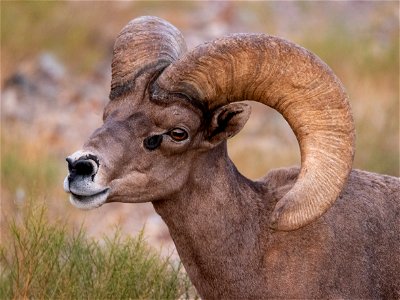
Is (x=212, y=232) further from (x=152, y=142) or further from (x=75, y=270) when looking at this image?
(x=75, y=270)

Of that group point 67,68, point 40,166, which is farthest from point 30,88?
point 40,166

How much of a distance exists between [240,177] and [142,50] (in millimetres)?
1068

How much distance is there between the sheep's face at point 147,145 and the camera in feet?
27.0

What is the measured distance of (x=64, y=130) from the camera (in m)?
20.9

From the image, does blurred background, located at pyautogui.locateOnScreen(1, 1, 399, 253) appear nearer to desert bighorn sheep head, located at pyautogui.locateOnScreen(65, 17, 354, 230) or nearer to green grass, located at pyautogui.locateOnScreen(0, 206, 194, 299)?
green grass, located at pyautogui.locateOnScreen(0, 206, 194, 299)

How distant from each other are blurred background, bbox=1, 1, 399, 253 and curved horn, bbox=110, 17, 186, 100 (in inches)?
240

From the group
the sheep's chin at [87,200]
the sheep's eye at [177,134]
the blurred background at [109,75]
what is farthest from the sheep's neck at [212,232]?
the blurred background at [109,75]

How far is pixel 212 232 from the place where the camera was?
28.6 feet

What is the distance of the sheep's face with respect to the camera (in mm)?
8242

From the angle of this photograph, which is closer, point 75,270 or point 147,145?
point 147,145

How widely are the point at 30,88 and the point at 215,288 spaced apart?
49.1 feet

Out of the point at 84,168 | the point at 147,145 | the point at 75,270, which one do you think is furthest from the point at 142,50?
the point at 75,270

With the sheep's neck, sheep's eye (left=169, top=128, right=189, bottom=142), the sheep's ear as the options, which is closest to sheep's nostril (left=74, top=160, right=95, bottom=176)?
sheep's eye (left=169, top=128, right=189, bottom=142)

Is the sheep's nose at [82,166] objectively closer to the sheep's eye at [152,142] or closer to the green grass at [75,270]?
the sheep's eye at [152,142]
